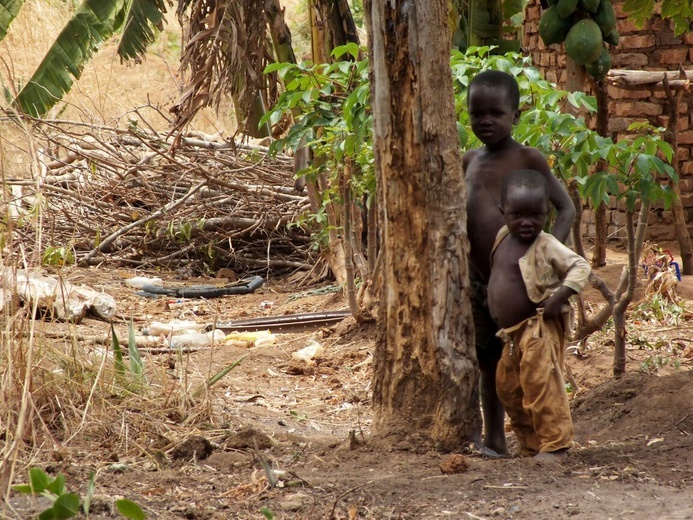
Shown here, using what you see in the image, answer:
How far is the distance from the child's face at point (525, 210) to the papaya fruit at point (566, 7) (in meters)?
2.40

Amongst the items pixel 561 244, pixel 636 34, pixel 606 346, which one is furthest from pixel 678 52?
pixel 561 244

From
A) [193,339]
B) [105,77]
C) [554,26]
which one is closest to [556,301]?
[554,26]

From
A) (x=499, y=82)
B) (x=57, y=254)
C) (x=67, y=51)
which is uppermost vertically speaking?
(x=67, y=51)

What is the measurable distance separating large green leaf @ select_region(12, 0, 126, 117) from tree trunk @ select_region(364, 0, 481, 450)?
607cm

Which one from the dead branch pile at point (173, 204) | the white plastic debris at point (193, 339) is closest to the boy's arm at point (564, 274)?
the white plastic debris at point (193, 339)

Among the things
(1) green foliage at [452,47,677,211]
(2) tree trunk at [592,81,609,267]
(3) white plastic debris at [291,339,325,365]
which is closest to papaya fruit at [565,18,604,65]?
(2) tree trunk at [592,81,609,267]

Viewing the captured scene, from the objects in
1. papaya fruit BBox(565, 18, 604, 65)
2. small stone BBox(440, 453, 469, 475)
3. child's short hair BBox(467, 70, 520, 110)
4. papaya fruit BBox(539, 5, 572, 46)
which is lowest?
small stone BBox(440, 453, 469, 475)

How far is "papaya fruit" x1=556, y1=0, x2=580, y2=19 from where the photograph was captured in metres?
5.02

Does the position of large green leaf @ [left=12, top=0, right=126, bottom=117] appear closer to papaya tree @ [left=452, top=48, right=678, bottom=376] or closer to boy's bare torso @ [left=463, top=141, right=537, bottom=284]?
papaya tree @ [left=452, top=48, right=678, bottom=376]

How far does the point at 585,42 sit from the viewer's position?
488 cm

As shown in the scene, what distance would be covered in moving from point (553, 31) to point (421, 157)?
249cm

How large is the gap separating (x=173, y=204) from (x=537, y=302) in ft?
21.2

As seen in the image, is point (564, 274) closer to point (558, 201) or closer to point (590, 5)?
point (558, 201)

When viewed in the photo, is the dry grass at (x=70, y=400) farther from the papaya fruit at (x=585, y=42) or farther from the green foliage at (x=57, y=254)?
the papaya fruit at (x=585, y=42)
